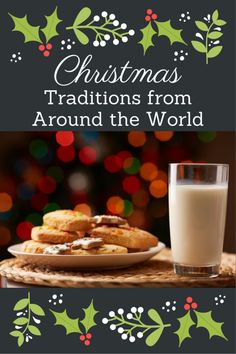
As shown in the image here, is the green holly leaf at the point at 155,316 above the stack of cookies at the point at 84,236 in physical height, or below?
below

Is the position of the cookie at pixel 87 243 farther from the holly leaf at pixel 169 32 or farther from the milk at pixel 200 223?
the holly leaf at pixel 169 32

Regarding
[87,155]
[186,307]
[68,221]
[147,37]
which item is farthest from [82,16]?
[87,155]

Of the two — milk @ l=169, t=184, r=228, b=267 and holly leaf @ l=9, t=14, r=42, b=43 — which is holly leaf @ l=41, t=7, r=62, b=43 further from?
milk @ l=169, t=184, r=228, b=267

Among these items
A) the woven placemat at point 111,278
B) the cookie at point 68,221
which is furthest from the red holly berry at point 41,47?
the woven placemat at point 111,278

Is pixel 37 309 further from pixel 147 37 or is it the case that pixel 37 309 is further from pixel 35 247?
pixel 147 37

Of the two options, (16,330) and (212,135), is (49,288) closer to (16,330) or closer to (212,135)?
(16,330)

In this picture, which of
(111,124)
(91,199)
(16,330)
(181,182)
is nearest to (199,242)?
(181,182)
